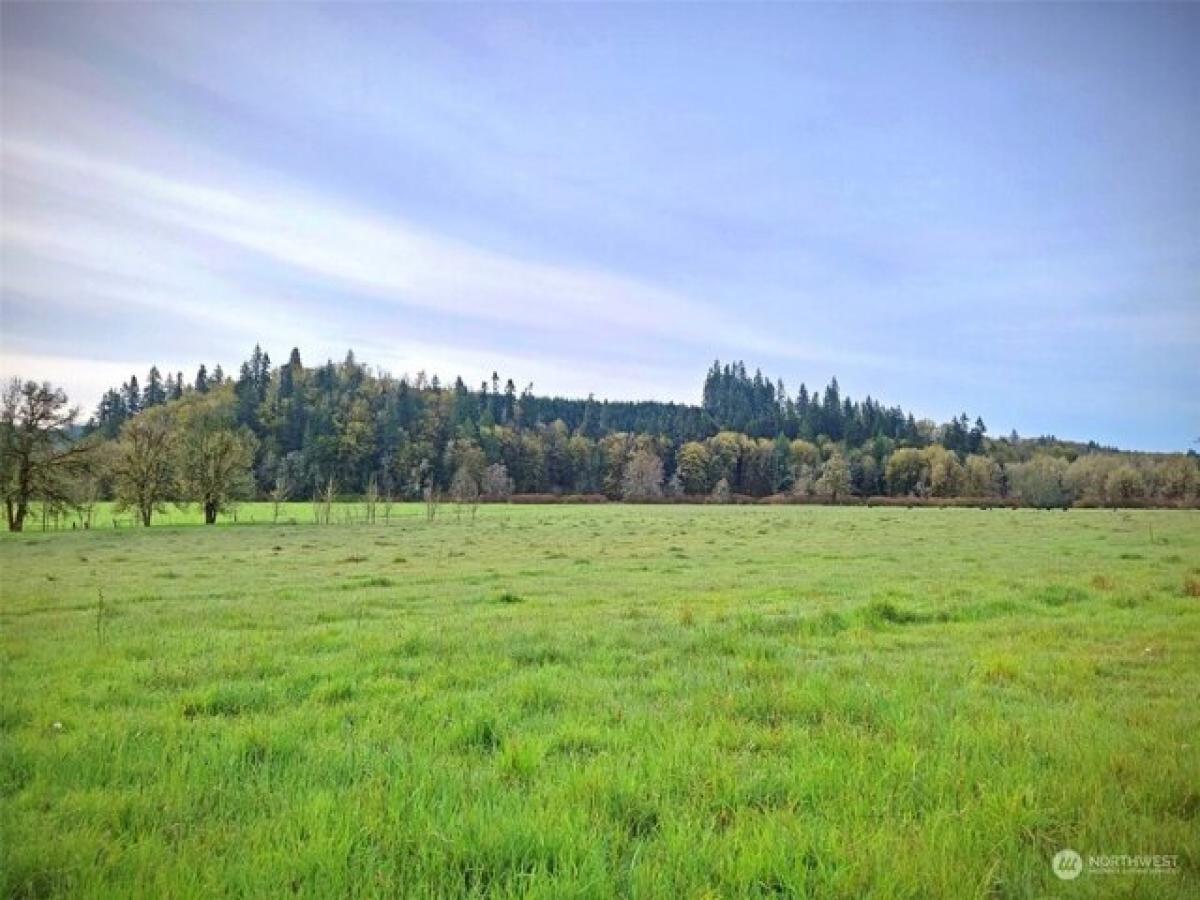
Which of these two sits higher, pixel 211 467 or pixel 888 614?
pixel 211 467

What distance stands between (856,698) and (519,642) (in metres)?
5.52

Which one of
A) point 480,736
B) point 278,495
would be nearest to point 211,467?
point 278,495

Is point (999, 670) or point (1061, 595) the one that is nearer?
point (999, 670)

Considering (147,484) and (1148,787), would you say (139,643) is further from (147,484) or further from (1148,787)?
(147,484)

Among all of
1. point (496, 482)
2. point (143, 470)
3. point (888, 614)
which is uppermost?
point (143, 470)

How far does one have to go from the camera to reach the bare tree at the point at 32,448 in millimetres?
51562

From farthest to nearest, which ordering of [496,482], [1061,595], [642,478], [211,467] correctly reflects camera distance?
1. [642,478]
2. [496,482]
3. [211,467]
4. [1061,595]

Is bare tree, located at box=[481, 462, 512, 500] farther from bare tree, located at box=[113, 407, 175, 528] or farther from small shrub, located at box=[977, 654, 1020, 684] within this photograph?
small shrub, located at box=[977, 654, 1020, 684]

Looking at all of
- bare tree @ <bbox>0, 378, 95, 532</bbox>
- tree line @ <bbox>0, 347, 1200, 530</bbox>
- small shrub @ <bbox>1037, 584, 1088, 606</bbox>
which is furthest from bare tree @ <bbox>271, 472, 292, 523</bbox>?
small shrub @ <bbox>1037, 584, 1088, 606</bbox>

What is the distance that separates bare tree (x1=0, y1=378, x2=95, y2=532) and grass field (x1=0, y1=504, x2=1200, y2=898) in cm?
4839

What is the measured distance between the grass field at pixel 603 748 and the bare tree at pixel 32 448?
48393mm

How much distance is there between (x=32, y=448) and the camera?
5222 centimetres

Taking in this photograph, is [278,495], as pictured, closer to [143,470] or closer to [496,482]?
[143,470]

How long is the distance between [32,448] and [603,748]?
211ft
